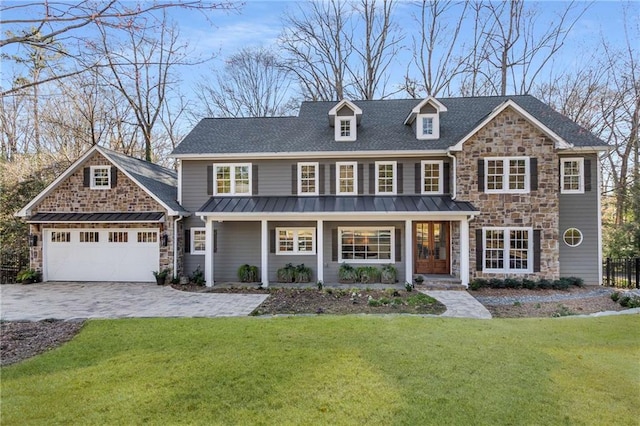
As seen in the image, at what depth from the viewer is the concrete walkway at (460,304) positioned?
26.6ft

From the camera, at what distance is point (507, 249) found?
1189 cm

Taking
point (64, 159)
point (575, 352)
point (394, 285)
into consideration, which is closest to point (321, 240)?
point (394, 285)

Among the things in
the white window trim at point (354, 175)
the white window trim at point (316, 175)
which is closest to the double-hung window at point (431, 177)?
the white window trim at point (354, 175)

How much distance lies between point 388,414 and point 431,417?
17.6 inches

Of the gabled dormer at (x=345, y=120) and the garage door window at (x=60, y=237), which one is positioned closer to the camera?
the garage door window at (x=60, y=237)

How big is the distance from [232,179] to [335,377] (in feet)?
35.1

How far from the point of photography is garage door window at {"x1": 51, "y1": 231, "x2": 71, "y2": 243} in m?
13.2

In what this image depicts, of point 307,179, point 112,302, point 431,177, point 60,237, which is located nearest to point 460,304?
point 431,177

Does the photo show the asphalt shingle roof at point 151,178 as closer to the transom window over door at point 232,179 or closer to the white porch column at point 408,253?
the transom window over door at point 232,179

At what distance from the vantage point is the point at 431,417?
3.37 metres

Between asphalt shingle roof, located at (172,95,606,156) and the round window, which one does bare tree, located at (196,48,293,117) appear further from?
the round window

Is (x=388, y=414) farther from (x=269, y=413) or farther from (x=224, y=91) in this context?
(x=224, y=91)

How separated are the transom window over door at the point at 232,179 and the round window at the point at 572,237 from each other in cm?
1262

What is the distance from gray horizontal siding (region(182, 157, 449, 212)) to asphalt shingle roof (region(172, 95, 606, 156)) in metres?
0.52
